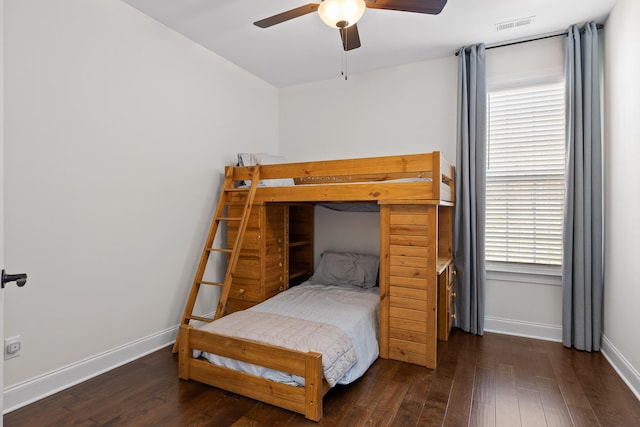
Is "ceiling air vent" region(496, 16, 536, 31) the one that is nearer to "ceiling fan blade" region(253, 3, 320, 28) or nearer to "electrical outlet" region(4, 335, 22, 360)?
"ceiling fan blade" region(253, 3, 320, 28)

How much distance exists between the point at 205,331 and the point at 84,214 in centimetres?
114

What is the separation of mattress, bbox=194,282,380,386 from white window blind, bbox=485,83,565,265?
1373mm

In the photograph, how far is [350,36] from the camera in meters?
2.40

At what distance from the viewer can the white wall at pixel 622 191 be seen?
2.28 metres

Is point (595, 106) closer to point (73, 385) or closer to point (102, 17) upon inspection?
point (102, 17)

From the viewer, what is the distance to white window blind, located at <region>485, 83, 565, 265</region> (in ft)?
10.4

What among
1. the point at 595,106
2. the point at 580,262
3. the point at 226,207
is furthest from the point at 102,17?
the point at 580,262

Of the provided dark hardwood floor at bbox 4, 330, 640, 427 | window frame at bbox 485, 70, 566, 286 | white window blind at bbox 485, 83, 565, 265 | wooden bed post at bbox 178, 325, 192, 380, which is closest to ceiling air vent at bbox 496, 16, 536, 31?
window frame at bbox 485, 70, 566, 286

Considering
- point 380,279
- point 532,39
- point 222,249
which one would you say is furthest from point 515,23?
point 222,249

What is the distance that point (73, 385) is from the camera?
232 cm

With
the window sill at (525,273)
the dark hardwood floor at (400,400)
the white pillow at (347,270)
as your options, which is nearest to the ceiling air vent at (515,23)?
the window sill at (525,273)

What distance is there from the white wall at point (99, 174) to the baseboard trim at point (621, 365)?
337 centimetres

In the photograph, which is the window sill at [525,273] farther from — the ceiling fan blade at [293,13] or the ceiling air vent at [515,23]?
the ceiling fan blade at [293,13]

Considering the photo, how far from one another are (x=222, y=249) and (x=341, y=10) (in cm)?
219
